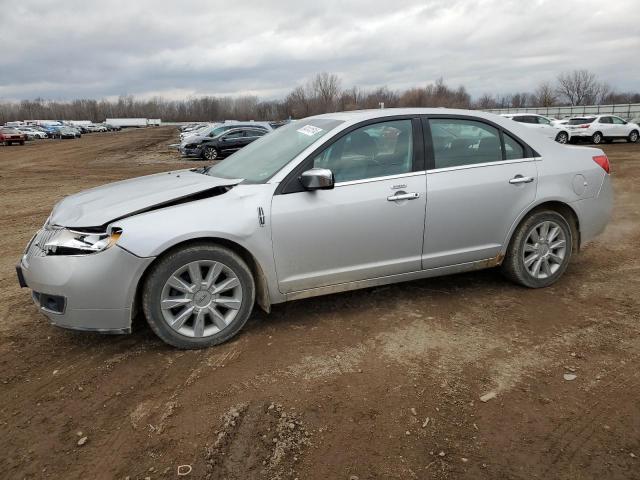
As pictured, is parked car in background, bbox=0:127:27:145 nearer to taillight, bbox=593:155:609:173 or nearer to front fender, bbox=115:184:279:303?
front fender, bbox=115:184:279:303

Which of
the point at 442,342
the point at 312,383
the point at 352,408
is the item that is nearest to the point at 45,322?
the point at 312,383

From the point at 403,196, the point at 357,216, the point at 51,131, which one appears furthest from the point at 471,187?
the point at 51,131

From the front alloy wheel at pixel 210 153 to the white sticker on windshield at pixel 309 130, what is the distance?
18431 mm

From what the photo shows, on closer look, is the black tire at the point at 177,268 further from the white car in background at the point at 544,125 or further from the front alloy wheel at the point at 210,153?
the white car in background at the point at 544,125

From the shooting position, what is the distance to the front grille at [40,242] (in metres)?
3.51

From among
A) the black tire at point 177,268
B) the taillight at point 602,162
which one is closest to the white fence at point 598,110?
the taillight at point 602,162

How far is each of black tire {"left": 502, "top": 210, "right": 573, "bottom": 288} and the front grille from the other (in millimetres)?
3701

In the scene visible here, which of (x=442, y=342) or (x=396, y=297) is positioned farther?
(x=396, y=297)

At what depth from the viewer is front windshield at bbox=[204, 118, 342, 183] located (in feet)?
12.9

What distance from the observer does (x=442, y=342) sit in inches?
145

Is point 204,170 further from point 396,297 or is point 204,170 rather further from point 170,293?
point 396,297

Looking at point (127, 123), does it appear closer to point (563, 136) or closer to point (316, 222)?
point (563, 136)

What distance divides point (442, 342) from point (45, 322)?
3217mm

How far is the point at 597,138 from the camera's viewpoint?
2755 centimetres
